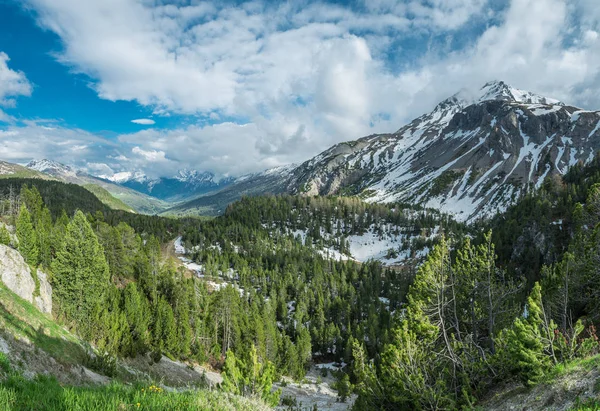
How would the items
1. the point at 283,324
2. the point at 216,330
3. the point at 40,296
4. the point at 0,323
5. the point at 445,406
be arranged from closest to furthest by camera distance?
the point at 445,406 → the point at 0,323 → the point at 40,296 → the point at 216,330 → the point at 283,324

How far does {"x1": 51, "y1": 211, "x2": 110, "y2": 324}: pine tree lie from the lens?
130ft

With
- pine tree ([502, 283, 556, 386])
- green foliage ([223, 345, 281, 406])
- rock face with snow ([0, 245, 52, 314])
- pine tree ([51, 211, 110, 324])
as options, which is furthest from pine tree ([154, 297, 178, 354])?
pine tree ([502, 283, 556, 386])

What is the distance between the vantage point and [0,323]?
758 inches

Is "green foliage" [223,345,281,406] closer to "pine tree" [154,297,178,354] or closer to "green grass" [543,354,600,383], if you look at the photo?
"green grass" [543,354,600,383]

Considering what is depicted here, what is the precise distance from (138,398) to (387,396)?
1810 cm

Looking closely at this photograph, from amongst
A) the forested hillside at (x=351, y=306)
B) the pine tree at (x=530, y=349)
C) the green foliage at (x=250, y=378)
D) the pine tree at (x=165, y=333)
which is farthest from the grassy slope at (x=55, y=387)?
the pine tree at (x=165, y=333)

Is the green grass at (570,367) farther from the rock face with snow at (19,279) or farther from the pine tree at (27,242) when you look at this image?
the pine tree at (27,242)

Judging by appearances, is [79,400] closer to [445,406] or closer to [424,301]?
[445,406]

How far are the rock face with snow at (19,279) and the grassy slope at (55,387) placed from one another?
5117mm

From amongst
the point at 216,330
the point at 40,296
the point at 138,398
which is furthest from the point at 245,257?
the point at 138,398

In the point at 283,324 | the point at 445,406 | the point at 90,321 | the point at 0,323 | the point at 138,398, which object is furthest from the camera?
the point at 283,324

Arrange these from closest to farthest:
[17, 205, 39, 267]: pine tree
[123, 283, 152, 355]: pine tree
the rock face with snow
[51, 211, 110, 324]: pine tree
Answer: the rock face with snow
[51, 211, 110, 324]: pine tree
[123, 283, 152, 355]: pine tree
[17, 205, 39, 267]: pine tree

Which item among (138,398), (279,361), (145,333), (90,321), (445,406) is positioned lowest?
(279,361)

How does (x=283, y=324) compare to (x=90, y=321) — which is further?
(x=283, y=324)
